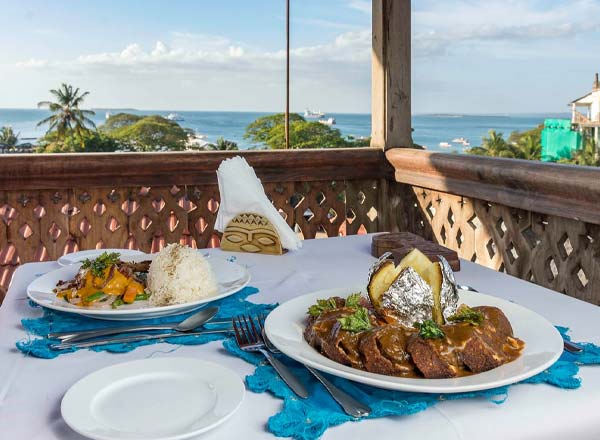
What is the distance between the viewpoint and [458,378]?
2.61 ft

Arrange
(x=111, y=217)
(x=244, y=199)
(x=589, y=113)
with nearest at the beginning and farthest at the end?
(x=244, y=199) → (x=111, y=217) → (x=589, y=113)

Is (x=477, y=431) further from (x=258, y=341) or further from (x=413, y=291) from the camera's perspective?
(x=258, y=341)

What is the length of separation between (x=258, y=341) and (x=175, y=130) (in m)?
28.2

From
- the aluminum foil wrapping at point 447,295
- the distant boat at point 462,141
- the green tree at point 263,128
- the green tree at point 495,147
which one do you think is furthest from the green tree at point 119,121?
the aluminum foil wrapping at point 447,295

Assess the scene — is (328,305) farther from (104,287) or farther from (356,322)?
(104,287)

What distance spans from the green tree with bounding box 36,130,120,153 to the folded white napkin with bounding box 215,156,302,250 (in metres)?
25.7

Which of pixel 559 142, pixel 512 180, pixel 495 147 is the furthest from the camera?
pixel 559 142

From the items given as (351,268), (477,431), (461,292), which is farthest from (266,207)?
(477,431)

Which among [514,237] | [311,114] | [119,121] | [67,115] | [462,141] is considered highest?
[311,114]

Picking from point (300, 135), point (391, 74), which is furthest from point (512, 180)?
point (300, 135)

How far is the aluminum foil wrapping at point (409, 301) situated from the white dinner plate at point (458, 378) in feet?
0.44

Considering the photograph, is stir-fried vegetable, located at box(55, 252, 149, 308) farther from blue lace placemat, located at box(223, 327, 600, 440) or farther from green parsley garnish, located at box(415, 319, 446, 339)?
green parsley garnish, located at box(415, 319, 446, 339)

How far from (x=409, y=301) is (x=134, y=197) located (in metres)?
2.13

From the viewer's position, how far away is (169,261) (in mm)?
1232
